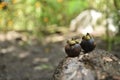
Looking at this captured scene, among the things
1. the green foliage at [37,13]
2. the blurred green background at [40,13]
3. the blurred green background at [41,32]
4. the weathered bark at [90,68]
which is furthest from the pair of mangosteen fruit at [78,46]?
the green foliage at [37,13]

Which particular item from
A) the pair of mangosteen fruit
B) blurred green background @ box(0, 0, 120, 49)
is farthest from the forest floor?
the pair of mangosteen fruit

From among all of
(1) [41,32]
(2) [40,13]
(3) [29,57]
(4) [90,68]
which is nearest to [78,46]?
(4) [90,68]

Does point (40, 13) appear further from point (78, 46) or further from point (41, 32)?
point (78, 46)

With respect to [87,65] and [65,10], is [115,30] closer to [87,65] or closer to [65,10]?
[65,10]

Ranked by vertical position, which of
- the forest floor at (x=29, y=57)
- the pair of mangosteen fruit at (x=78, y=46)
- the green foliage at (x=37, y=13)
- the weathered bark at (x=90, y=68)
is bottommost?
the forest floor at (x=29, y=57)

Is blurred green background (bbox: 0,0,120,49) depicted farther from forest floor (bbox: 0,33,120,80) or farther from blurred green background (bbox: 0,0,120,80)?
forest floor (bbox: 0,33,120,80)

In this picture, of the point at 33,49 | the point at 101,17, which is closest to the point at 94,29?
the point at 101,17

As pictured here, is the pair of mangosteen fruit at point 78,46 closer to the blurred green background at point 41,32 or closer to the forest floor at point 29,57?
the forest floor at point 29,57
